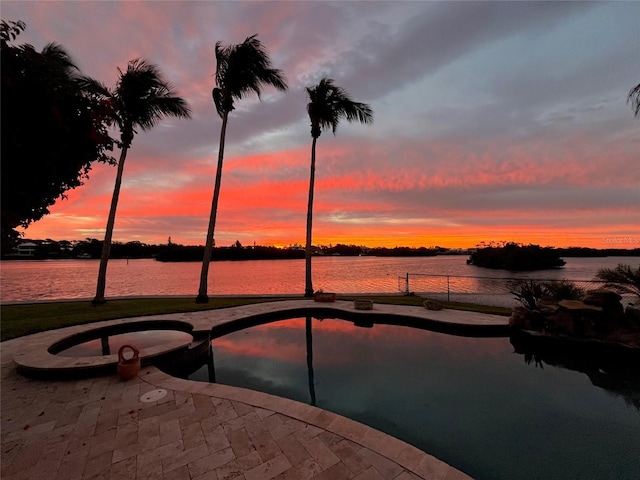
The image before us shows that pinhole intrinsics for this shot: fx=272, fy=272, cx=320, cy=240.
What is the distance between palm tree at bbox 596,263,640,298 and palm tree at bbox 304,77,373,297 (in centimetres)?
1156

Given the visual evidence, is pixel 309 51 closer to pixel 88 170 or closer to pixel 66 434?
pixel 88 170

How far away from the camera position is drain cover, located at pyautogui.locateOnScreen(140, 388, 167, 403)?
439 centimetres

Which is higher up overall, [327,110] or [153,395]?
[327,110]

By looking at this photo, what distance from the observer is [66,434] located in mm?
3551

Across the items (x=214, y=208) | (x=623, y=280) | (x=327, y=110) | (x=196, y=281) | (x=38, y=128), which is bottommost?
(x=196, y=281)

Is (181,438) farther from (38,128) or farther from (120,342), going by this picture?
(120,342)

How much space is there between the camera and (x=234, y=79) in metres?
13.4

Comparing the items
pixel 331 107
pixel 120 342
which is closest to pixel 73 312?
pixel 120 342

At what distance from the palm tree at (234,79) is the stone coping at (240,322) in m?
3.59

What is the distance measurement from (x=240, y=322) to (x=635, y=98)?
44.5 feet

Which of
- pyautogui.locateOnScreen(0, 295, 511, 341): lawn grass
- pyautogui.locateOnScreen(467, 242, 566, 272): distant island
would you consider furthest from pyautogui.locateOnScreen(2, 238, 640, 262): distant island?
pyautogui.locateOnScreen(0, 295, 511, 341): lawn grass

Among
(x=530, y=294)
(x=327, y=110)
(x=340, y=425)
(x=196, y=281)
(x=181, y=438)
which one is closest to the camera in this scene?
(x=181, y=438)

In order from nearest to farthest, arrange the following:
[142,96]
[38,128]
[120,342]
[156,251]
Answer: [38,128] < [120,342] < [142,96] < [156,251]

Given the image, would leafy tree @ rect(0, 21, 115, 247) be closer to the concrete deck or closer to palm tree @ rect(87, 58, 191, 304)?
the concrete deck
